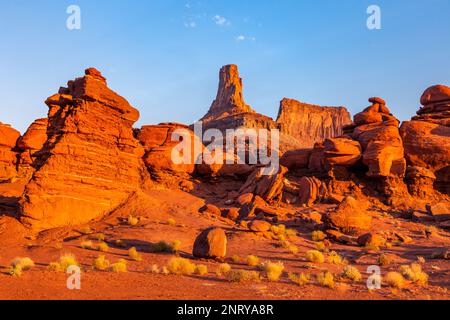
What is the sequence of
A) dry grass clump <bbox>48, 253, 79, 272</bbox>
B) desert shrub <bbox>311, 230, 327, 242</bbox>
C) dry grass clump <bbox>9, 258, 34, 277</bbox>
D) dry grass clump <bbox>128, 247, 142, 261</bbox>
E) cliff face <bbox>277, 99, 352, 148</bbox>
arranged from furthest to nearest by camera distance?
cliff face <bbox>277, 99, 352, 148</bbox> < desert shrub <bbox>311, 230, 327, 242</bbox> < dry grass clump <bbox>128, 247, 142, 261</bbox> < dry grass clump <bbox>48, 253, 79, 272</bbox> < dry grass clump <bbox>9, 258, 34, 277</bbox>

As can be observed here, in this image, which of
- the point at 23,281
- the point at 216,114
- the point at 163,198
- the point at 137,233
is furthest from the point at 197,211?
the point at 216,114

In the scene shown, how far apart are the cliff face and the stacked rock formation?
68.1 m

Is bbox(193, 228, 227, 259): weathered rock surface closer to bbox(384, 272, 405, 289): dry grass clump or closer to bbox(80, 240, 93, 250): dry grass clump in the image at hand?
bbox(80, 240, 93, 250): dry grass clump

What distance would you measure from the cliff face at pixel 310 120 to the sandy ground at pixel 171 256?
3215 inches

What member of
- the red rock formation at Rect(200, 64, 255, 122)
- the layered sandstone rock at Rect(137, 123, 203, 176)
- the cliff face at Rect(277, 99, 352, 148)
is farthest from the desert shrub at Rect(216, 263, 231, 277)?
the cliff face at Rect(277, 99, 352, 148)

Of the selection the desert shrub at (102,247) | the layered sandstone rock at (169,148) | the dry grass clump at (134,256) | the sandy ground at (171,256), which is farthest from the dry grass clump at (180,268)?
the layered sandstone rock at (169,148)

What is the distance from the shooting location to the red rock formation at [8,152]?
3241 centimetres

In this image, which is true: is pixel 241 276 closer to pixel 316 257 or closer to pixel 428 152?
pixel 316 257

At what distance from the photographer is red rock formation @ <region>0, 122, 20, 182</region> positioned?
3241cm

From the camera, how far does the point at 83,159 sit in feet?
68.9

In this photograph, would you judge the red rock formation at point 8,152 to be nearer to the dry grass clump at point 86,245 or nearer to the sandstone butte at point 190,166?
the sandstone butte at point 190,166
